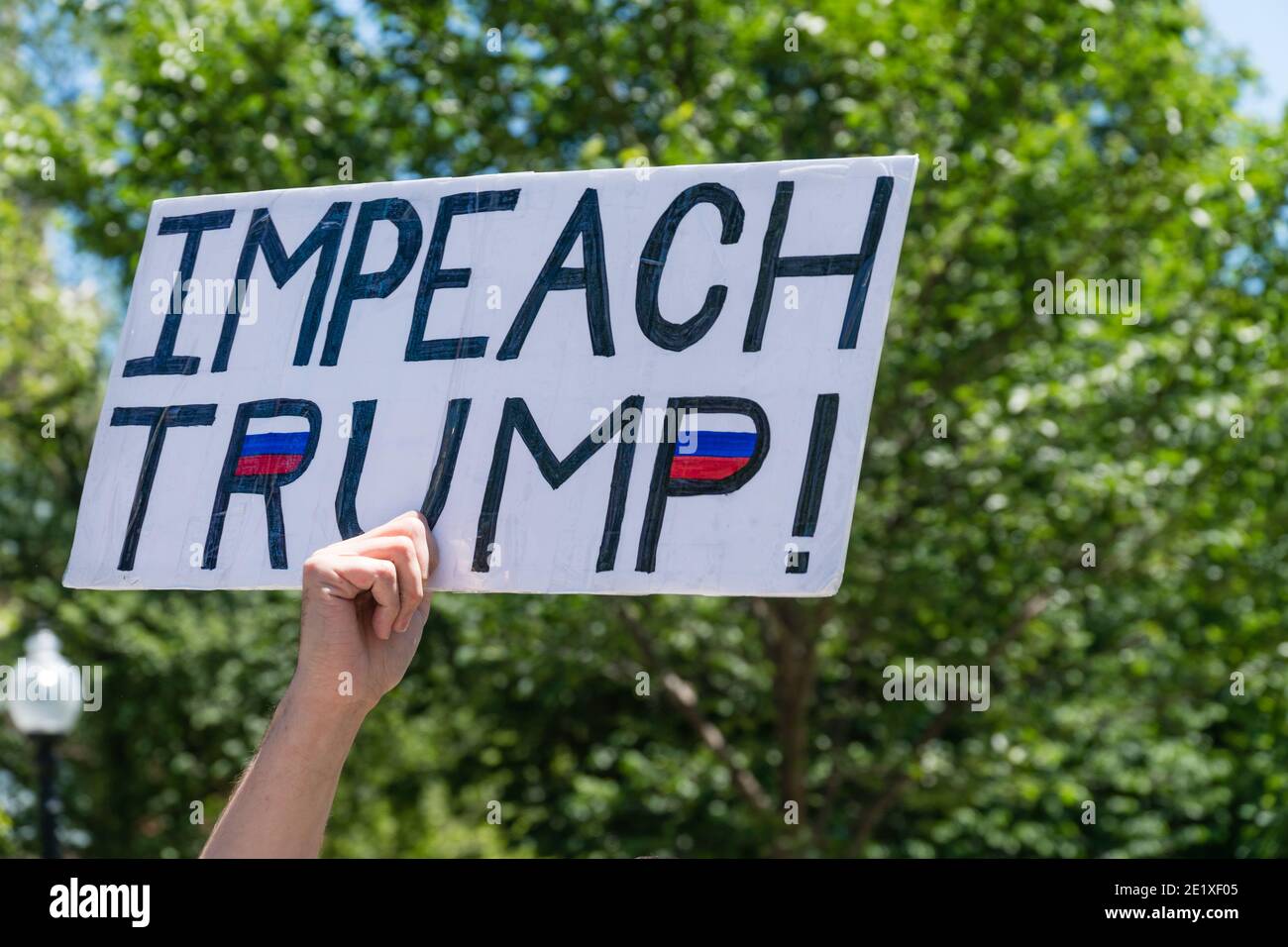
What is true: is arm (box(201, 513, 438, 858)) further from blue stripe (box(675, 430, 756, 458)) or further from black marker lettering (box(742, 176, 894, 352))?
black marker lettering (box(742, 176, 894, 352))

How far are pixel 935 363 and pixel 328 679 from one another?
6172mm

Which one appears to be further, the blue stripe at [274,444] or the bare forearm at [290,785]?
the blue stripe at [274,444]

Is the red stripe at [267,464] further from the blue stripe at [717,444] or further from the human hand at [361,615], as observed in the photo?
the blue stripe at [717,444]

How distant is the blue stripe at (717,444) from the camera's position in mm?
2346

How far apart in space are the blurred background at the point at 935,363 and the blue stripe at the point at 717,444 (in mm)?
4714

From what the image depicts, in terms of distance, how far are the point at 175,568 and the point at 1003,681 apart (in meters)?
7.12

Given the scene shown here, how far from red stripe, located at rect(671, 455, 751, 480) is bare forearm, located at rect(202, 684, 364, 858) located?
2.13 ft

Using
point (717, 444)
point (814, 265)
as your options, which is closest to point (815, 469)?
point (717, 444)

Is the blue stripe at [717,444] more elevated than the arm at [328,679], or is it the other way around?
the blue stripe at [717,444]

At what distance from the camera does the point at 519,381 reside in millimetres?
2484

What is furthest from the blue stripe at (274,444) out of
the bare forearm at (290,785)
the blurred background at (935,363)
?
the blurred background at (935,363)

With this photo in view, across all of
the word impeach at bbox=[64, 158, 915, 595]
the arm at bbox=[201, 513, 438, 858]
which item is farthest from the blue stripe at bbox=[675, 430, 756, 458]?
the arm at bbox=[201, 513, 438, 858]
